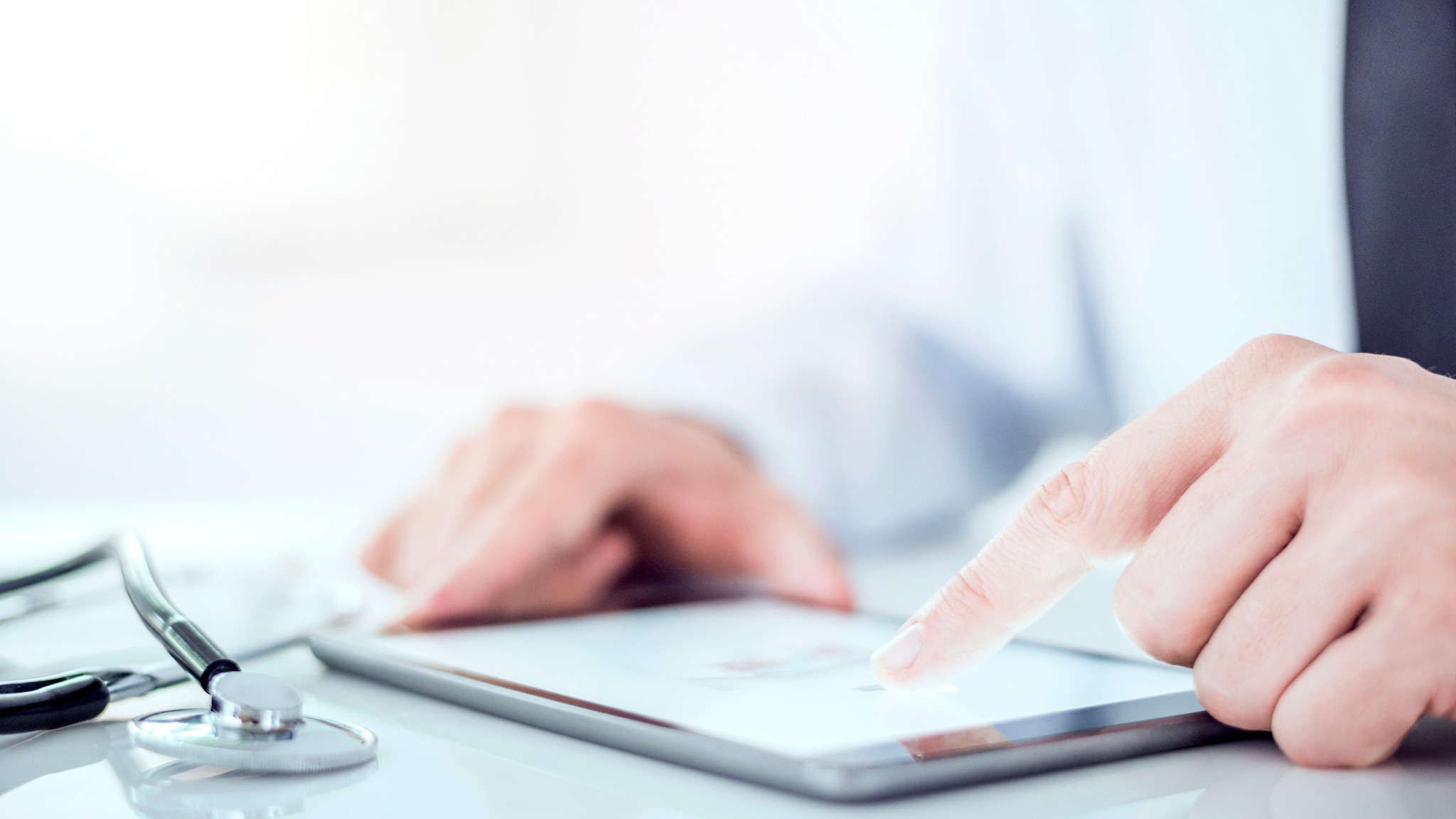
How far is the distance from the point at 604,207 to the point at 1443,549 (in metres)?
1.42

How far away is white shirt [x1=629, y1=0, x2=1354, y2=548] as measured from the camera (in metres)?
0.55

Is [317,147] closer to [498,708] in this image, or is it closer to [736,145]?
[736,145]

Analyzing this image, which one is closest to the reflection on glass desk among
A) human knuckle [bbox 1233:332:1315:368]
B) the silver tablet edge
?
the silver tablet edge

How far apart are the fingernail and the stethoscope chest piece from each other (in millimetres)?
143

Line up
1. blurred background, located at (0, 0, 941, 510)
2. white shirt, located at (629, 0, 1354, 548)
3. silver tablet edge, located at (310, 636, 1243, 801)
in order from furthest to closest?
blurred background, located at (0, 0, 941, 510)
white shirt, located at (629, 0, 1354, 548)
silver tablet edge, located at (310, 636, 1243, 801)

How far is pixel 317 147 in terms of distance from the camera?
1.71 m

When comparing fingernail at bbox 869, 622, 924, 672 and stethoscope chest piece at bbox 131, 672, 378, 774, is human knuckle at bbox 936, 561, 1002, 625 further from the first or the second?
stethoscope chest piece at bbox 131, 672, 378, 774

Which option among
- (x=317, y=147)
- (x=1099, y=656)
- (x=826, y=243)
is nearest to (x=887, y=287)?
(x=826, y=243)

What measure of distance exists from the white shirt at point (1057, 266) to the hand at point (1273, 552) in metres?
0.23

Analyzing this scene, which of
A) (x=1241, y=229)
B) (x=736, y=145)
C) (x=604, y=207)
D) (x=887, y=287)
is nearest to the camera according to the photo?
(x=1241, y=229)

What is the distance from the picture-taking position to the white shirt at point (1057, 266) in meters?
0.55

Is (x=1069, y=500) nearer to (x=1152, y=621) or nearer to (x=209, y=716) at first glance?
(x=1152, y=621)

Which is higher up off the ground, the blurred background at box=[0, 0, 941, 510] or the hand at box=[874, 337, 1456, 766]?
the blurred background at box=[0, 0, 941, 510]

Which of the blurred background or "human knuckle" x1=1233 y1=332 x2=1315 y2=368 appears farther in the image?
the blurred background
